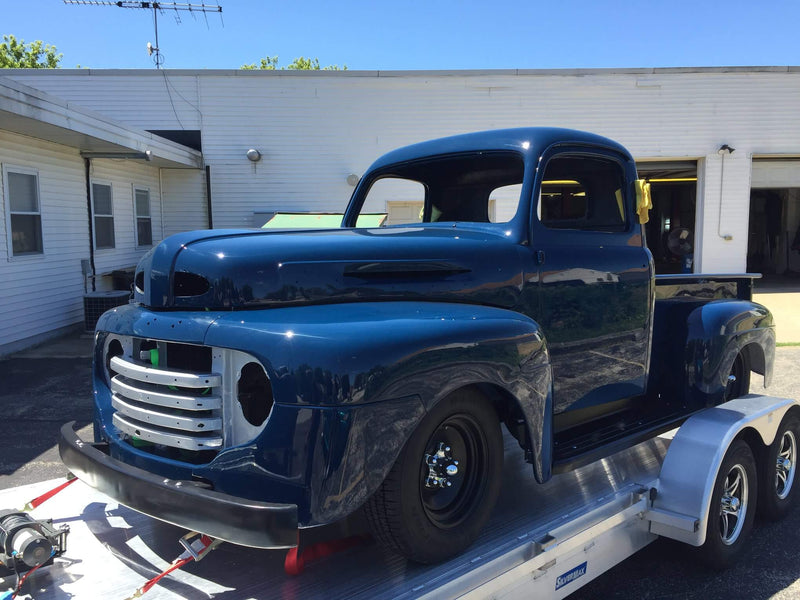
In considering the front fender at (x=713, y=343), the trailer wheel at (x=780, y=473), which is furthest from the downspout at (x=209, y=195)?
the trailer wheel at (x=780, y=473)

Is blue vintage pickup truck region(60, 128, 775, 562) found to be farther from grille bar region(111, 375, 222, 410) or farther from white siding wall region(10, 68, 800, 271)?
white siding wall region(10, 68, 800, 271)

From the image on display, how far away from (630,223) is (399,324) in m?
1.86

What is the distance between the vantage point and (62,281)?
34.7 ft

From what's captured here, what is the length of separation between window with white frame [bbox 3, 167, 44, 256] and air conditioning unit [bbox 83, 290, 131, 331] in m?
1.06

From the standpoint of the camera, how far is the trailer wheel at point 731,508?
304cm

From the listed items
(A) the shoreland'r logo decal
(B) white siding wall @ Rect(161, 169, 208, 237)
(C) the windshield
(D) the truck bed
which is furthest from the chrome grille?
(B) white siding wall @ Rect(161, 169, 208, 237)

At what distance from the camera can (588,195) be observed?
351cm

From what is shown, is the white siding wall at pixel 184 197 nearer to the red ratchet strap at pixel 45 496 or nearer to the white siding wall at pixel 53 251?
the white siding wall at pixel 53 251

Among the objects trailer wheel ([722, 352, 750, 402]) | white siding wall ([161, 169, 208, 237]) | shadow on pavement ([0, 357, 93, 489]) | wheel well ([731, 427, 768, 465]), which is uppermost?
white siding wall ([161, 169, 208, 237])

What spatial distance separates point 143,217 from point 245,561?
41.9 ft

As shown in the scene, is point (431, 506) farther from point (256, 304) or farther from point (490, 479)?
point (256, 304)

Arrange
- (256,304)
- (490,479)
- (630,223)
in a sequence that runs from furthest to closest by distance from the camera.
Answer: (630,223) < (490,479) < (256,304)

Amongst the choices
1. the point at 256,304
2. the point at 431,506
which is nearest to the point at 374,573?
the point at 431,506

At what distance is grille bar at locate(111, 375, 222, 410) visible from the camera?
2.02m
